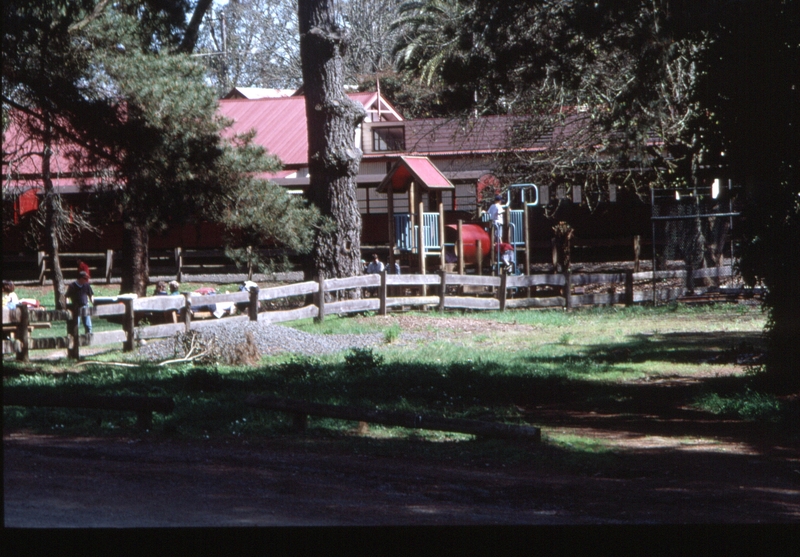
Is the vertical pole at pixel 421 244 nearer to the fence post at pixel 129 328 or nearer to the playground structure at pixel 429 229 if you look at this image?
the playground structure at pixel 429 229

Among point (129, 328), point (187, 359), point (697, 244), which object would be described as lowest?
point (187, 359)

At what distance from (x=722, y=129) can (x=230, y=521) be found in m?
8.47

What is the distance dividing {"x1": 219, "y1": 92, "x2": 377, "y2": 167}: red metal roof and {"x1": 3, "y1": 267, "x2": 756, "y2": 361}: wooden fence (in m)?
12.2

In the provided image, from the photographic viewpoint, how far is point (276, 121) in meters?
38.2

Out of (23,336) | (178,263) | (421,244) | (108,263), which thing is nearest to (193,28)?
(23,336)

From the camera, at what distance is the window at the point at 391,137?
38.0 m

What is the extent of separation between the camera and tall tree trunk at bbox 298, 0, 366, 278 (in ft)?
70.6

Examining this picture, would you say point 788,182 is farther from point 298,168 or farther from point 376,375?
point 298,168

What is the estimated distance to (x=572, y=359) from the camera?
49.6ft

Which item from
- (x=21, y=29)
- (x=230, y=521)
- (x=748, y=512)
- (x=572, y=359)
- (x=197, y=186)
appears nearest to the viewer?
(x=230, y=521)

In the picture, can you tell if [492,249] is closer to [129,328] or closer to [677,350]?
[677,350]

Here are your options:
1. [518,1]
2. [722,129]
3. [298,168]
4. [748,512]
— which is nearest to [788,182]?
[722,129]

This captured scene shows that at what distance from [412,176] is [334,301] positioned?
508 cm

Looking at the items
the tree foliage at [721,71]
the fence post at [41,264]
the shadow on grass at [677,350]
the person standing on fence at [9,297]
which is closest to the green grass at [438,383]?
the shadow on grass at [677,350]
